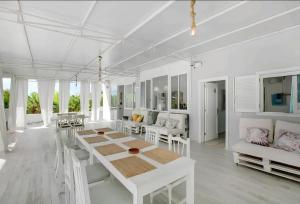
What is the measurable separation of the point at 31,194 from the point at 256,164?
4095mm

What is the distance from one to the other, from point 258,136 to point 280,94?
1254 millimetres

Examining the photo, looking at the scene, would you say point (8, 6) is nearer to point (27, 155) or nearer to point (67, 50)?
point (67, 50)

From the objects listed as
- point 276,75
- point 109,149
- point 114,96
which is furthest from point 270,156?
point 114,96

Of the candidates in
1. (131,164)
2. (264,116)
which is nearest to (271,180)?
(264,116)

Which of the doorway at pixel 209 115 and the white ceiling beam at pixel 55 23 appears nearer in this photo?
the white ceiling beam at pixel 55 23

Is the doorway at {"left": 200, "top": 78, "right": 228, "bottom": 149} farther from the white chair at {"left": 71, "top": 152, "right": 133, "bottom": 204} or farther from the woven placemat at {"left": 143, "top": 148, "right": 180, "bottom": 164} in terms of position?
the white chair at {"left": 71, "top": 152, "right": 133, "bottom": 204}

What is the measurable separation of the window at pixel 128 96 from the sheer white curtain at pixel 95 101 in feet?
8.34

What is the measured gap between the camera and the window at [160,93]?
659cm

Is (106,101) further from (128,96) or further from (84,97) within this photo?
(128,96)

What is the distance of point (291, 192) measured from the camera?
2.35 meters

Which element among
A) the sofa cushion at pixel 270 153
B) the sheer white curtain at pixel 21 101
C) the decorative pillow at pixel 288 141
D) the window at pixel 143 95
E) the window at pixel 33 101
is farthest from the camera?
the window at pixel 33 101

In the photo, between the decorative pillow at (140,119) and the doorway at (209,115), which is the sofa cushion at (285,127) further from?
the decorative pillow at (140,119)

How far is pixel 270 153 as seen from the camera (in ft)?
9.32

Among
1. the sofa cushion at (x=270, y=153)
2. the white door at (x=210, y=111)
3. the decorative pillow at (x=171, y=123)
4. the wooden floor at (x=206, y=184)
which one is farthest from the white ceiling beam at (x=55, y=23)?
the sofa cushion at (x=270, y=153)
